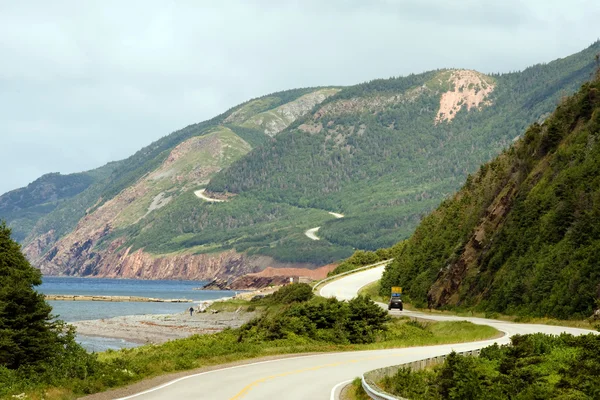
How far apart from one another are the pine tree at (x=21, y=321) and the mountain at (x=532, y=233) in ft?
85.7

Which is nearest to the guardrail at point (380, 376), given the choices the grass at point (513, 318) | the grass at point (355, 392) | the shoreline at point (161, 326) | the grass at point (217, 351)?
the grass at point (355, 392)

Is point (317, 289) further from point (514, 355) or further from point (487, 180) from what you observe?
point (514, 355)

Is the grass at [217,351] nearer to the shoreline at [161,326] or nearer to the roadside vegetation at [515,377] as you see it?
the roadside vegetation at [515,377]

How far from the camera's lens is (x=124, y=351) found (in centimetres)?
4628

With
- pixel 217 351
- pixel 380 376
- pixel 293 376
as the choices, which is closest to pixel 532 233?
pixel 217 351

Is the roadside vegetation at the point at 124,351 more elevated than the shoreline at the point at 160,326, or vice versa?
the roadside vegetation at the point at 124,351

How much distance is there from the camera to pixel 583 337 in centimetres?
2459

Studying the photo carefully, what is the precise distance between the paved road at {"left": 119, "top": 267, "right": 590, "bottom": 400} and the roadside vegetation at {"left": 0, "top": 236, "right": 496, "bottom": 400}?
168cm

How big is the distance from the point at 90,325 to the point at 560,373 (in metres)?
75.6

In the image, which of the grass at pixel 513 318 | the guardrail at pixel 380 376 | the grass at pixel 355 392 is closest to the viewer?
the guardrail at pixel 380 376

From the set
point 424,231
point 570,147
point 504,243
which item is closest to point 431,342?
point 504,243

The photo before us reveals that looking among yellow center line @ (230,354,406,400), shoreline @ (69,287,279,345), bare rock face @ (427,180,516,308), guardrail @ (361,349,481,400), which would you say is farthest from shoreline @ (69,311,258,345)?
guardrail @ (361,349,481,400)

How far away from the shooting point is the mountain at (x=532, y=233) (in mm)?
44938

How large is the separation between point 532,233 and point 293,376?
90.0ft
